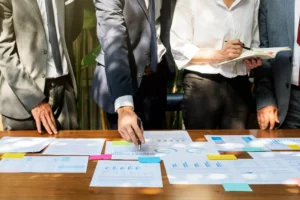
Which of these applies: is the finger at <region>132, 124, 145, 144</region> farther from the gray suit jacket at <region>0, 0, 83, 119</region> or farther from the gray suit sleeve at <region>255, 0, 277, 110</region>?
the gray suit sleeve at <region>255, 0, 277, 110</region>

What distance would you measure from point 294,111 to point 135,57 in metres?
0.92

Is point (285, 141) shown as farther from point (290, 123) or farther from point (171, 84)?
point (171, 84)

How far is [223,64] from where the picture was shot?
6.51 feet

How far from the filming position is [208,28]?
1.99 m

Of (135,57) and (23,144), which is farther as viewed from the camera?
(135,57)

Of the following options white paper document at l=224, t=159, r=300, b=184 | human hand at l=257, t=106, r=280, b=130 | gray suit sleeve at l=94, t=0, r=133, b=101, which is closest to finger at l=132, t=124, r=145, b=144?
gray suit sleeve at l=94, t=0, r=133, b=101

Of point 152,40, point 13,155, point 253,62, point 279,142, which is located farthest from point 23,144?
point 253,62

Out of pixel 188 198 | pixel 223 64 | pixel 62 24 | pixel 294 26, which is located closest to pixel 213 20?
pixel 223 64

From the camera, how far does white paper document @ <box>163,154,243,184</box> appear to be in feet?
3.82

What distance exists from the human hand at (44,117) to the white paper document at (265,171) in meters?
0.90

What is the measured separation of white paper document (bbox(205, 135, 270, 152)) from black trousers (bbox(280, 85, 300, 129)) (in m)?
0.44

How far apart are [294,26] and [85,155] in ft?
4.28

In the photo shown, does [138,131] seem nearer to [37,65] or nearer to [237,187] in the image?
[237,187]

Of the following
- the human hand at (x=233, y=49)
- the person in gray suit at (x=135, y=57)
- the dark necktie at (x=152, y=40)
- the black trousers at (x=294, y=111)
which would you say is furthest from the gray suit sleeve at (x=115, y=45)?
the black trousers at (x=294, y=111)
